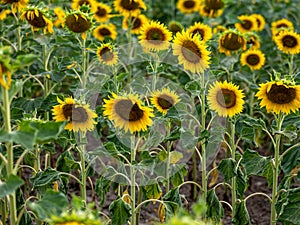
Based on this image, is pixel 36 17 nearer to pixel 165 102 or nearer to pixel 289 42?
pixel 165 102

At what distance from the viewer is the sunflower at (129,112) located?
2332 mm

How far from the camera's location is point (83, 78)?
303 cm

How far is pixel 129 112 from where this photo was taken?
2.36 m

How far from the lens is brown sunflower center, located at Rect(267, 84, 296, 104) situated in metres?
2.47

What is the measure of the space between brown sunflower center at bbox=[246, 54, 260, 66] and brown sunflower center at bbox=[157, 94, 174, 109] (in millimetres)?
1251

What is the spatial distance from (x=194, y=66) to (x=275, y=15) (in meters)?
2.63

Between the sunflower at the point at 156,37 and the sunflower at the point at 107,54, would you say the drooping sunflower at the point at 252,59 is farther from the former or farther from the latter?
the sunflower at the point at 107,54

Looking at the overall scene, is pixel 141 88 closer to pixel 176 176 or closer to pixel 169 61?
pixel 169 61

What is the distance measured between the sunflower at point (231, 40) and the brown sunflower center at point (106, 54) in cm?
77

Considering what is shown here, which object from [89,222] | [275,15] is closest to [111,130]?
[89,222]

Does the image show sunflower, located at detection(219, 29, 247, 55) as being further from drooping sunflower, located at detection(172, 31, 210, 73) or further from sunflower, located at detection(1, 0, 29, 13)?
sunflower, located at detection(1, 0, 29, 13)

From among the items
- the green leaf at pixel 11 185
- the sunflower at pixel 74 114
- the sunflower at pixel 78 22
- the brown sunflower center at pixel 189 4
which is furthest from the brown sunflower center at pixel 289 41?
the green leaf at pixel 11 185

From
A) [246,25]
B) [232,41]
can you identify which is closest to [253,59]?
[232,41]

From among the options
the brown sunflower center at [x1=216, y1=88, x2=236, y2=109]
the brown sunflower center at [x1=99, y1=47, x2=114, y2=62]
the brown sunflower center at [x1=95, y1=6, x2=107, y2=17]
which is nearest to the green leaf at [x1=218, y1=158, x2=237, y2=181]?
the brown sunflower center at [x1=216, y1=88, x2=236, y2=109]
